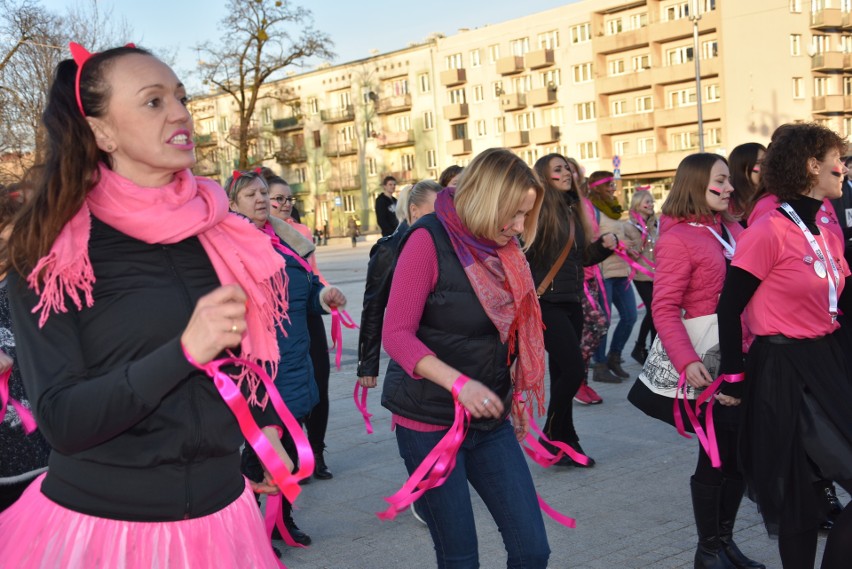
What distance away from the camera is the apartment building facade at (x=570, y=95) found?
5806 centimetres

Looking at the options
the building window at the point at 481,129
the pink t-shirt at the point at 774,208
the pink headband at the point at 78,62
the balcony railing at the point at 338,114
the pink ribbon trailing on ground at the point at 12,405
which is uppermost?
the balcony railing at the point at 338,114

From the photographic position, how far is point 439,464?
3176mm

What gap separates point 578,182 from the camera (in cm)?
729

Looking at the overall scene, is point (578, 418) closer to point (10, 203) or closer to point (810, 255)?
point (810, 255)

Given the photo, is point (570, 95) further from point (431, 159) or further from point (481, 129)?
point (431, 159)

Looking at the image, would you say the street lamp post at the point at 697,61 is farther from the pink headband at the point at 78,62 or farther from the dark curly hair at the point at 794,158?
the pink headband at the point at 78,62

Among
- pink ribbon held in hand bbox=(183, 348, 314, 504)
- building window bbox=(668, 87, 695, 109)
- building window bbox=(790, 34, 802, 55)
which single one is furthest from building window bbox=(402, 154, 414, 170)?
pink ribbon held in hand bbox=(183, 348, 314, 504)

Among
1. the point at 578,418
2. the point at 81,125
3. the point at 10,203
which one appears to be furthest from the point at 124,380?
the point at 578,418

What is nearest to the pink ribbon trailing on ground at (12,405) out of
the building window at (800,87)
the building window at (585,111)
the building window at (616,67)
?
the building window at (800,87)

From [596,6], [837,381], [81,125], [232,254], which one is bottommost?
[837,381]

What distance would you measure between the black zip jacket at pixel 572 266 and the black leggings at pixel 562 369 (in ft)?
0.33

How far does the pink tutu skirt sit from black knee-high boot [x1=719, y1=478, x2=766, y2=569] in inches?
113

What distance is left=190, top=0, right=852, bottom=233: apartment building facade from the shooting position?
190 ft

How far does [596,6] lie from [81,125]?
6518cm
